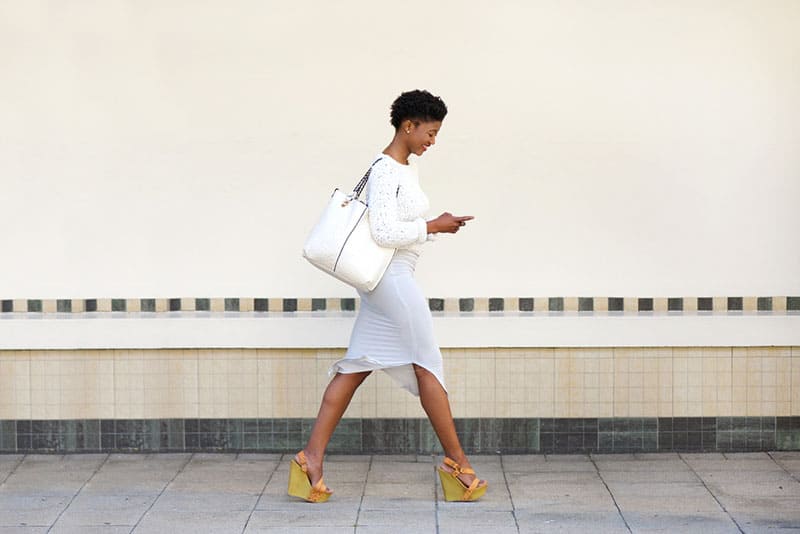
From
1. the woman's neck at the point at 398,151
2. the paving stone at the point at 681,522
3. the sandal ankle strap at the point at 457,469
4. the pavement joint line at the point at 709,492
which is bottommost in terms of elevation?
the paving stone at the point at 681,522

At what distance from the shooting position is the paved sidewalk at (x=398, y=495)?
5312 millimetres

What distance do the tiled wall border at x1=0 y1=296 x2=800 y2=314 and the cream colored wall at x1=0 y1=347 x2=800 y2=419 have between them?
22cm

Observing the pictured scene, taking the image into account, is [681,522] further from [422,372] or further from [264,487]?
[264,487]

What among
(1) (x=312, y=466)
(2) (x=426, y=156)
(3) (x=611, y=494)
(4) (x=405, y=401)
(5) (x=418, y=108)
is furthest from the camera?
(4) (x=405, y=401)

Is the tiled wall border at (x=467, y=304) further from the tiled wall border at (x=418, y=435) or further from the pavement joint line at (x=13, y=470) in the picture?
the pavement joint line at (x=13, y=470)

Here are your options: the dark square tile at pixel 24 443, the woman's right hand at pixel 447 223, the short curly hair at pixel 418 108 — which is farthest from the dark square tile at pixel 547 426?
the dark square tile at pixel 24 443

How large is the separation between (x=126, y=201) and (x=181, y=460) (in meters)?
1.37

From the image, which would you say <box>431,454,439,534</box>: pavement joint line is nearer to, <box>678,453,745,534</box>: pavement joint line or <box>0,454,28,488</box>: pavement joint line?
<box>678,453,745,534</box>: pavement joint line

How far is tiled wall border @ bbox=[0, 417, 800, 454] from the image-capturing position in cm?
654

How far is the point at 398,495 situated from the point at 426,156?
176 centimetres

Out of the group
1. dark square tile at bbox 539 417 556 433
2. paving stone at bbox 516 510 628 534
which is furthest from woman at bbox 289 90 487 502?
dark square tile at bbox 539 417 556 433

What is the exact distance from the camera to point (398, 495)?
5781 mm

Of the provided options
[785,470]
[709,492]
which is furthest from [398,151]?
[785,470]

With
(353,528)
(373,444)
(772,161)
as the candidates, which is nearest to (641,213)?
(772,161)
